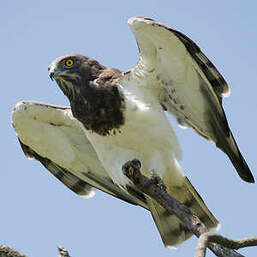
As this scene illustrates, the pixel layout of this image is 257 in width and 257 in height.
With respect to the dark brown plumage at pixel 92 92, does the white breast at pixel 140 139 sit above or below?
below

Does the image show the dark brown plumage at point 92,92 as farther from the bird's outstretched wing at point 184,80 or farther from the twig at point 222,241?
the twig at point 222,241

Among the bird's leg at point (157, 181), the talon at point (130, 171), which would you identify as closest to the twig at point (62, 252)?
the bird's leg at point (157, 181)

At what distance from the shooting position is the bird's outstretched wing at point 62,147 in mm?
9258

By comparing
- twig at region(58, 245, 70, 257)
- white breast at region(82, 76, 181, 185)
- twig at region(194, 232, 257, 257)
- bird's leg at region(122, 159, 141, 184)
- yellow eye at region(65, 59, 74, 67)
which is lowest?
twig at region(194, 232, 257, 257)

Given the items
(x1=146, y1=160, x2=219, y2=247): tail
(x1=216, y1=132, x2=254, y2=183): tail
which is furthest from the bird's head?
(x1=216, y1=132, x2=254, y2=183): tail

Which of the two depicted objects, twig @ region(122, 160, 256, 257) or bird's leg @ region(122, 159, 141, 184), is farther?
bird's leg @ region(122, 159, 141, 184)

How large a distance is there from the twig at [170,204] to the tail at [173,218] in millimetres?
1322

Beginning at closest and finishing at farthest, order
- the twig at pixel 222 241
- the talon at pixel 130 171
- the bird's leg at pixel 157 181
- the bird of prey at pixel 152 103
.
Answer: the twig at pixel 222 241 < the bird's leg at pixel 157 181 < the talon at pixel 130 171 < the bird of prey at pixel 152 103

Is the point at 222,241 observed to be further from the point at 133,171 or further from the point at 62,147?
the point at 62,147

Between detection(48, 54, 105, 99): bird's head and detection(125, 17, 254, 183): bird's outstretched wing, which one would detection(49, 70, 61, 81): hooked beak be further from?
detection(125, 17, 254, 183): bird's outstretched wing

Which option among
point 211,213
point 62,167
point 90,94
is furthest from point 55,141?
point 211,213

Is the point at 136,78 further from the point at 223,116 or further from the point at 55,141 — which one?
the point at 55,141

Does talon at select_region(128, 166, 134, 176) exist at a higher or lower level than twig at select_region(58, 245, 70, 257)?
higher

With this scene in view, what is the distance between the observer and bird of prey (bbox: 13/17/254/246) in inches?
307
